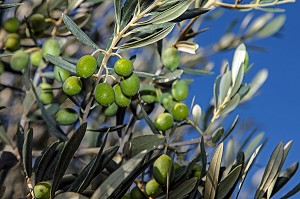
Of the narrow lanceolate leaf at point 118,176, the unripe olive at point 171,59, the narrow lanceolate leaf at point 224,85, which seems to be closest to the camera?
the narrow lanceolate leaf at point 118,176

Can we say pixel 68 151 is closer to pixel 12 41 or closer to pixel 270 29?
pixel 12 41

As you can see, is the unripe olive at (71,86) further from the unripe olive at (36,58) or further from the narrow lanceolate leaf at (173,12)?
the unripe olive at (36,58)

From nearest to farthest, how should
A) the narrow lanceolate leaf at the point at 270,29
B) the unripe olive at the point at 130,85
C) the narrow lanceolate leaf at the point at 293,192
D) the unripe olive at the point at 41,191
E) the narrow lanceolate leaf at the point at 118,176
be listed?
the narrow lanceolate leaf at the point at 118,176 → the unripe olive at the point at 41,191 → the unripe olive at the point at 130,85 → the narrow lanceolate leaf at the point at 293,192 → the narrow lanceolate leaf at the point at 270,29

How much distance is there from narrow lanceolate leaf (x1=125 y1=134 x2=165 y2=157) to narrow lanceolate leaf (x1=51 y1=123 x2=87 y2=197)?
242mm

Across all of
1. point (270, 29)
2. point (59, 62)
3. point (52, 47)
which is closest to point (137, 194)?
point (59, 62)

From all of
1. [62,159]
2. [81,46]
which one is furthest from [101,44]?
[62,159]

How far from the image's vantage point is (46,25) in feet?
4.52

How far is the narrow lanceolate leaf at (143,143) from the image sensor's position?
3.28ft

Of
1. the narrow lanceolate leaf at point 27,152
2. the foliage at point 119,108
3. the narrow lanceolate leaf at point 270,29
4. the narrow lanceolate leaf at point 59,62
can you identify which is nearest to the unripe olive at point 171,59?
the foliage at point 119,108

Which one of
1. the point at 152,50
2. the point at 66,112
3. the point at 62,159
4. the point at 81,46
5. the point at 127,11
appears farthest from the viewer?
the point at 152,50

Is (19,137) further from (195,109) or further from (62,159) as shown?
(195,109)

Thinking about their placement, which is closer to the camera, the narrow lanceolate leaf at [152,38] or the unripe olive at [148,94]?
the narrow lanceolate leaf at [152,38]

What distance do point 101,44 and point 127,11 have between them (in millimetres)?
860

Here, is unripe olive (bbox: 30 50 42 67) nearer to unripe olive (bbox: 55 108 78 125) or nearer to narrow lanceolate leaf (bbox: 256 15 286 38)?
unripe olive (bbox: 55 108 78 125)
